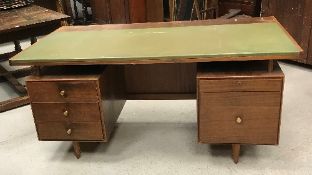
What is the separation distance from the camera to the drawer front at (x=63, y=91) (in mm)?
1742

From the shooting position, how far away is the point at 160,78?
226 cm

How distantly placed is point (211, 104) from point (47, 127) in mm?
887

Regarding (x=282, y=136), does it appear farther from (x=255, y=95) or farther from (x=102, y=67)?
(x=102, y=67)

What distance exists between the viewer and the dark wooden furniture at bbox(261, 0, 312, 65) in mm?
2865

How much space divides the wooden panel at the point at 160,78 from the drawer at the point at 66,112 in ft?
1.69

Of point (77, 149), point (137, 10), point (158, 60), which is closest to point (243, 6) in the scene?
point (137, 10)

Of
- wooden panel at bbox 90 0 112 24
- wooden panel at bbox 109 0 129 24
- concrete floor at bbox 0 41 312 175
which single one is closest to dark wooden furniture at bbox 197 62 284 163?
concrete floor at bbox 0 41 312 175

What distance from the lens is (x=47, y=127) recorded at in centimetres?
187

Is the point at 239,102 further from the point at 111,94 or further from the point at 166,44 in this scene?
the point at 111,94

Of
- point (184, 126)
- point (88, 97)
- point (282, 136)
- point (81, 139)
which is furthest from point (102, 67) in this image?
point (282, 136)

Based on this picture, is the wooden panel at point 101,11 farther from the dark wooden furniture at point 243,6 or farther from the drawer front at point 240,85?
the drawer front at point 240,85

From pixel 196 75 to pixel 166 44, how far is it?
221 millimetres

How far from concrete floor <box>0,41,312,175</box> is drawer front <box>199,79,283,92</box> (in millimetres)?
477

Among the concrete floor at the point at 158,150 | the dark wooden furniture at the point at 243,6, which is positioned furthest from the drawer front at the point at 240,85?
the dark wooden furniture at the point at 243,6
